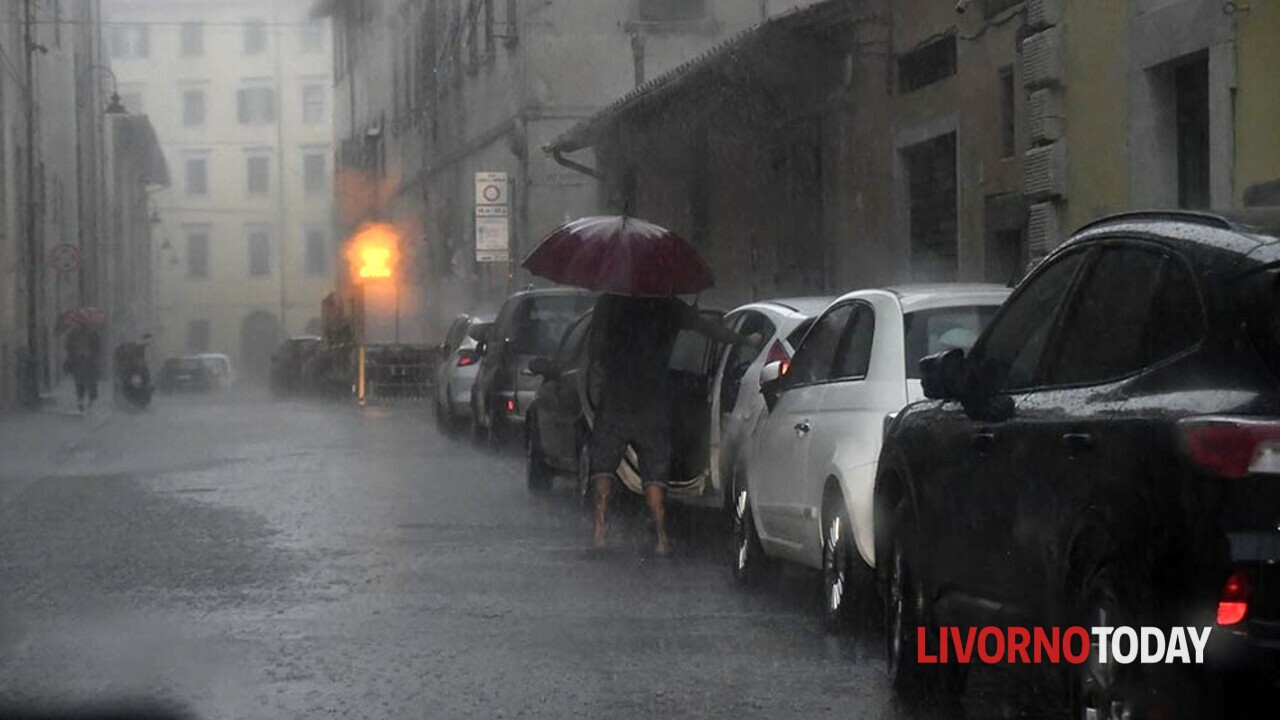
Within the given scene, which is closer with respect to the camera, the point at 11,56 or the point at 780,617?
the point at 780,617

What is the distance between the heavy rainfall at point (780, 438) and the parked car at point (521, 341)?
0.05 metres

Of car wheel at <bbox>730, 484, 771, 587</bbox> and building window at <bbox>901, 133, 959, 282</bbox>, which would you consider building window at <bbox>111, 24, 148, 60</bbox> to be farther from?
car wheel at <bbox>730, 484, 771, 587</bbox>

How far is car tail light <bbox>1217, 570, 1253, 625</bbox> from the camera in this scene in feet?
17.8

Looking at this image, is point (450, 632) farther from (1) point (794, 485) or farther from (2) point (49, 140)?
(2) point (49, 140)

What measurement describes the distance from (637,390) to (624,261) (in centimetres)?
85

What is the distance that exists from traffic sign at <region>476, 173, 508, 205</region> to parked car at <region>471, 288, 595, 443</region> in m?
13.1

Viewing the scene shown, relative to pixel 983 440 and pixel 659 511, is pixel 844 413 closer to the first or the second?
pixel 983 440

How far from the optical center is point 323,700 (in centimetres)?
846

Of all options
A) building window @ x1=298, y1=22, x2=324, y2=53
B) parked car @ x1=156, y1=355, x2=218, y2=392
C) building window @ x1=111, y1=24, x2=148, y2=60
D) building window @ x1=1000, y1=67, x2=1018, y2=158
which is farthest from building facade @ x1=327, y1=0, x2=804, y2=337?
building window @ x1=111, y1=24, x2=148, y2=60

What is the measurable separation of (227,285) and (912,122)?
83.8 meters

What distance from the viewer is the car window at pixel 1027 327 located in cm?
704

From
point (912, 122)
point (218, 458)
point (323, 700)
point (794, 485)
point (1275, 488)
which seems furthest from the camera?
point (218, 458)

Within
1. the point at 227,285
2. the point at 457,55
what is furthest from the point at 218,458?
the point at 227,285

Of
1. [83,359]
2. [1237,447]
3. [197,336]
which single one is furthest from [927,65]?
[197,336]
